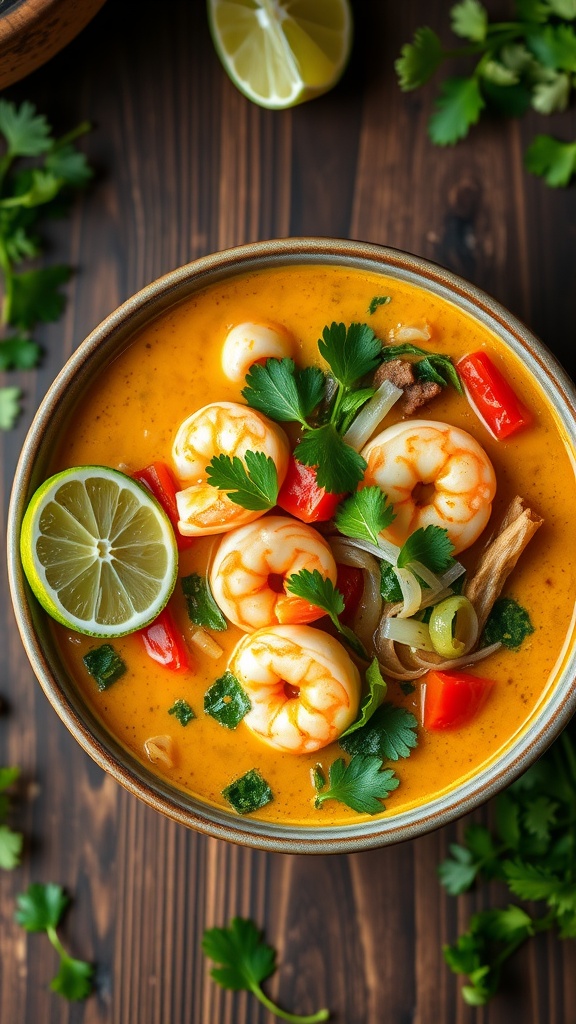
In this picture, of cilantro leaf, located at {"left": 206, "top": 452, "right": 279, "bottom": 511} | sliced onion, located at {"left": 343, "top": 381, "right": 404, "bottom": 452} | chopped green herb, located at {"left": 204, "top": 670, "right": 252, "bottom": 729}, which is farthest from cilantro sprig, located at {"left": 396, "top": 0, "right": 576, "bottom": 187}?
chopped green herb, located at {"left": 204, "top": 670, "right": 252, "bottom": 729}

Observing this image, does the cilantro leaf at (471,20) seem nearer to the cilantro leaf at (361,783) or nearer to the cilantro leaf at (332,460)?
the cilantro leaf at (332,460)

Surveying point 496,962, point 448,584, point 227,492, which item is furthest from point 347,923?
point 227,492

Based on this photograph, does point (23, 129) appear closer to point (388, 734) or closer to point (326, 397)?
point (326, 397)

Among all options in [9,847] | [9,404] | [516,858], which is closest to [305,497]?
[9,404]

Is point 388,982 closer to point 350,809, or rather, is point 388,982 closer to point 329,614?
point 350,809

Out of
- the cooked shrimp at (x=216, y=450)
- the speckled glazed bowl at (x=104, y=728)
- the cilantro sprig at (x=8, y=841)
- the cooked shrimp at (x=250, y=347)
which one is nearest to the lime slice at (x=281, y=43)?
the speckled glazed bowl at (x=104, y=728)
